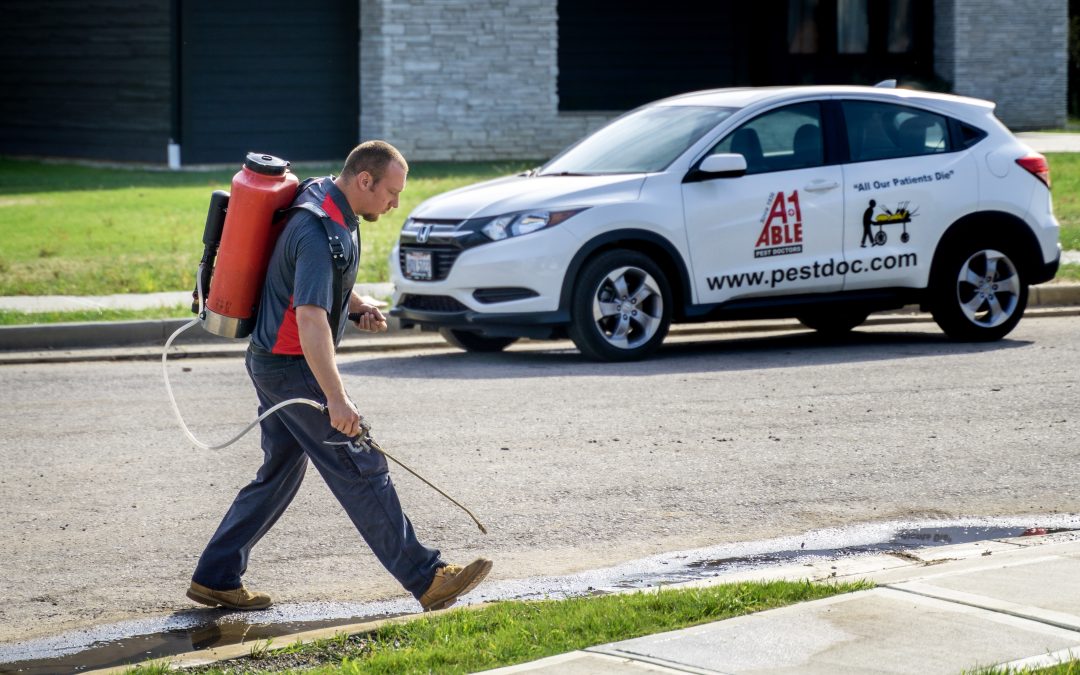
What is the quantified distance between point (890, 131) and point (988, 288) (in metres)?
1.36

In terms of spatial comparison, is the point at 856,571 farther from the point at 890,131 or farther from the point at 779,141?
the point at 890,131

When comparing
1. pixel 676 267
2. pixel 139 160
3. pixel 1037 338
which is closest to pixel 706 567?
pixel 676 267

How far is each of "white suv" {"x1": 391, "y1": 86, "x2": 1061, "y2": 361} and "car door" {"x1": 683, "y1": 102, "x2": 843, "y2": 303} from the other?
0.04 feet

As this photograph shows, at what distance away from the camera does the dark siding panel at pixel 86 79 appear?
2744cm

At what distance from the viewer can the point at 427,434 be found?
8852mm

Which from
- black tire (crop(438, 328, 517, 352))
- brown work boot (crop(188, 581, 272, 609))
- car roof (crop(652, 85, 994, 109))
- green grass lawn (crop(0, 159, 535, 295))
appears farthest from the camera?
green grass lawn (crop(0, 159, 535, 295))

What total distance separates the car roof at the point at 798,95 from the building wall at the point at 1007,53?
65.2 ft

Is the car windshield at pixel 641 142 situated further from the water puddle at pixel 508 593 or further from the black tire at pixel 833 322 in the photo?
the water puddle at pixel 508 593

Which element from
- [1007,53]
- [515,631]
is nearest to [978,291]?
[515,631]

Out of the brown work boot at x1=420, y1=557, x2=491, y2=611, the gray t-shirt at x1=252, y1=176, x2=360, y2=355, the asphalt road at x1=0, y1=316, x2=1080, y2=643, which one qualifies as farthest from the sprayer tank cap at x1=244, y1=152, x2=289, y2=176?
the asphalt road at x1=0, y1=316, x2=1080, y2=643

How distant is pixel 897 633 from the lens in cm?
495

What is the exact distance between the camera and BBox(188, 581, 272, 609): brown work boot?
5.80 meters

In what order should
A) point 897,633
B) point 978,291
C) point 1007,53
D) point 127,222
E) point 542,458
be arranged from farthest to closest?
point 1007,53, point 127,222, point 978,291, point 542,458, point 897,633

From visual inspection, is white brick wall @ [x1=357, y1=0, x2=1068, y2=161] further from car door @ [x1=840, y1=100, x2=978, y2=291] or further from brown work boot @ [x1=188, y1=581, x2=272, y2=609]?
brown work boot @ [x1=188, y1=581, x2=272, y2=609]
